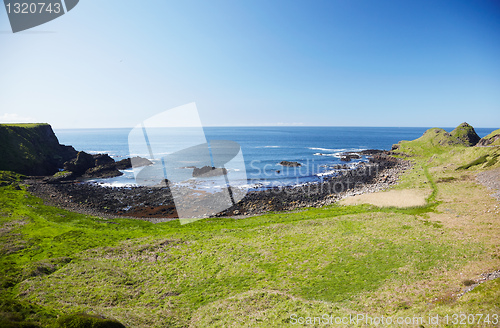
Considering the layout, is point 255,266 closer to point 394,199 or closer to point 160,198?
point 394,199

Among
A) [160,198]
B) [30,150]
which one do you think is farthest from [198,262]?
[30,150]

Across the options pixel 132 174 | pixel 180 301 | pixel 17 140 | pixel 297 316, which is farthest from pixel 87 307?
pixel 17 140

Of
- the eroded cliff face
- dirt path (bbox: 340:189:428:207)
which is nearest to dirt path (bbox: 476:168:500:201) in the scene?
dirt path (bbox: 340:189:428:207)

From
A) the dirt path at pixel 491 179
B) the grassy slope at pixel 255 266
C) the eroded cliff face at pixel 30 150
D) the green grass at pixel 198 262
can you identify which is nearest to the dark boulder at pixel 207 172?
the grassy slope at pixel 255 266

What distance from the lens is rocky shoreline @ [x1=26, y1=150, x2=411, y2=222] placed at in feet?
125

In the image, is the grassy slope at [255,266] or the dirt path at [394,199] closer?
the grassy slope at [255,266]

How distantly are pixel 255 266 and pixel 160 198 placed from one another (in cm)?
3206

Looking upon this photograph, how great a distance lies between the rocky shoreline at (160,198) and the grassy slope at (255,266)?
6.86 metres

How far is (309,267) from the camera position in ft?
60.5

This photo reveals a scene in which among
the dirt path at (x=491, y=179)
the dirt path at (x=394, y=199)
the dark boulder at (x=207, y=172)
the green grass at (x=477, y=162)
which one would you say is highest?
the green grass at (x=477, y=162)

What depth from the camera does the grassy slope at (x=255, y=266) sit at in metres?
13.1

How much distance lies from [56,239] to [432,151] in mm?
100231

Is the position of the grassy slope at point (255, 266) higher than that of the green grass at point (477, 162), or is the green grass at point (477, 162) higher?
the green grass at point (477, 162)

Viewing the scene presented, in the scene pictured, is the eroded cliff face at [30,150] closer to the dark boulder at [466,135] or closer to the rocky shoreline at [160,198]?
the rocky shoreline at [160,198]
